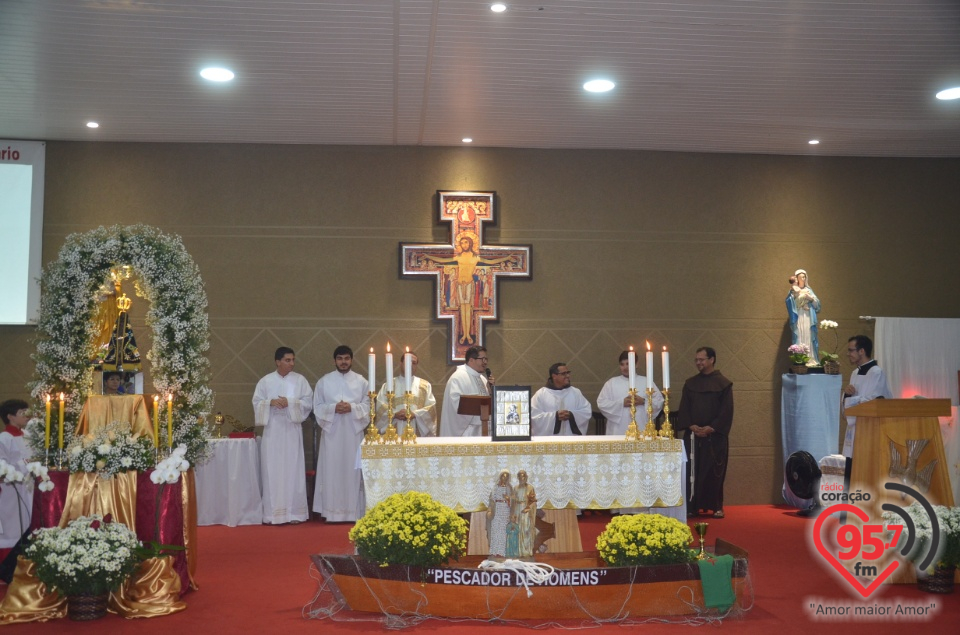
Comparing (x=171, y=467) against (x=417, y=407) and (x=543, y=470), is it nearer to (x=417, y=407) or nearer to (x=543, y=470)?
(x=543, y=470)

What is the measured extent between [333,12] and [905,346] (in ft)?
25.1

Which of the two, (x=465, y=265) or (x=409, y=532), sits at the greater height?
(x=465, y=265)

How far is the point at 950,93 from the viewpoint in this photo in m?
8.91

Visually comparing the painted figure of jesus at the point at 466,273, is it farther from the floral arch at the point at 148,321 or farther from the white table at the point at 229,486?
the floral arch at the point at 148,321

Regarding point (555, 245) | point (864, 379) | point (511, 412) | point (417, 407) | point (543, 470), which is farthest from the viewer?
point (555, 245)

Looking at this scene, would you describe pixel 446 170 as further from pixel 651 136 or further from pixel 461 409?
pixel 461 409

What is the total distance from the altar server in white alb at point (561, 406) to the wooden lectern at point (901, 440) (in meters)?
3.53

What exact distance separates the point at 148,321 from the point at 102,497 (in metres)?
1.26

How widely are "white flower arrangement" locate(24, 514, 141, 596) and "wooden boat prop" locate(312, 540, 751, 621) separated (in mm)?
1161

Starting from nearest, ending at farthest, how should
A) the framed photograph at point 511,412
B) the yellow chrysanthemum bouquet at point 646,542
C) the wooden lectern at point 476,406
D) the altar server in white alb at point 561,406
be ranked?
the yellow chrysanthemum bouquet at point 646,542
the framed photograph at point 511,412
the wooden lectern at point 476,406
the altar server in white alb at point 561,406

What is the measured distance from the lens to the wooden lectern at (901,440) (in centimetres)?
683

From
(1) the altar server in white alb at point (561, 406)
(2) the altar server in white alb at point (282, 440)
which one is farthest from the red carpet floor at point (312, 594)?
(1) the altar server in white alb at point (561, 406)

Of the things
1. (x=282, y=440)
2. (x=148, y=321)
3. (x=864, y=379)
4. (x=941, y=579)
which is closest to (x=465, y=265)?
(x=282, y=440)

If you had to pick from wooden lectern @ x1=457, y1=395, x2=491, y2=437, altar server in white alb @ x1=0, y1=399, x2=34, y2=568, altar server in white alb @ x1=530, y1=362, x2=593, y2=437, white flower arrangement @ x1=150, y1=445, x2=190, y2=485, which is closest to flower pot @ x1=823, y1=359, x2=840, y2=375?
altar server in white alb @ x1=530, y1=362, x2=593, y2=437
